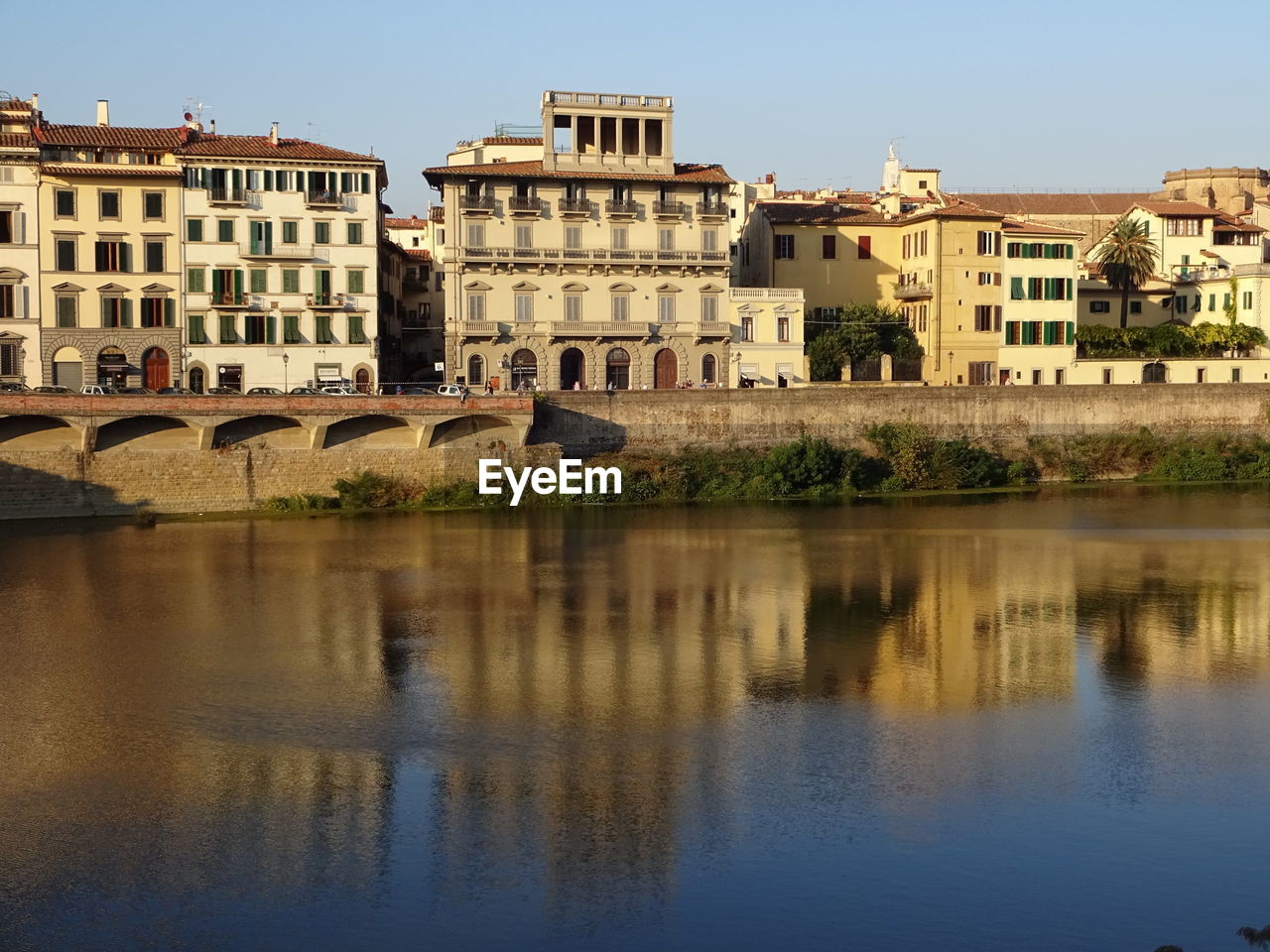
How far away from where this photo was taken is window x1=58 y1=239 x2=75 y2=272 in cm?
6184

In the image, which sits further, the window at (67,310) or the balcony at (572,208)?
the balcony at (572,208)

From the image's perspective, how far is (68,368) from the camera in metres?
62.8

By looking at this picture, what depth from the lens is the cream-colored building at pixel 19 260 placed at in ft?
202

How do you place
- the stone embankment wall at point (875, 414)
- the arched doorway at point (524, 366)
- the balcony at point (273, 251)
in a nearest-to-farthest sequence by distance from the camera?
the stone embankment wall at point (875, 414), the balcony at point (273, 251), the arched doorway at point (524, 366)

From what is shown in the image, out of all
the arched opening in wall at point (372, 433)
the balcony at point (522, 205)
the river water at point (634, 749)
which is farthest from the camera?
the balcony at point (522, 205)

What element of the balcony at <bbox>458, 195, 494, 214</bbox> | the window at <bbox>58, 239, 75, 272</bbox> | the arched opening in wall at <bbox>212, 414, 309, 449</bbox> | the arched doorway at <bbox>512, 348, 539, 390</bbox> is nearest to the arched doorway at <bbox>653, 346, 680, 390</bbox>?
the arched doorway at <bbox>512, 348, 539, 390</bbox>

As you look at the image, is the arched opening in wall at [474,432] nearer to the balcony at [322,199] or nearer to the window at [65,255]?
the balcony at [322,199]

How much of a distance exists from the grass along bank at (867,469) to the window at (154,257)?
13.5 meters

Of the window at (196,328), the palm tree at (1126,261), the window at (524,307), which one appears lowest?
the window at (196,328)

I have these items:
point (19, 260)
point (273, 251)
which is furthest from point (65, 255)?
point (273, 251)

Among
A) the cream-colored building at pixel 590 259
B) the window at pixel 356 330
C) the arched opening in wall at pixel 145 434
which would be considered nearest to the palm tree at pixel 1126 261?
the cream-colored building at pixel 590 259

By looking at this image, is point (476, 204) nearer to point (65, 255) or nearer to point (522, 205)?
point (522, 205)

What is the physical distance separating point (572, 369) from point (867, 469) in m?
14.1

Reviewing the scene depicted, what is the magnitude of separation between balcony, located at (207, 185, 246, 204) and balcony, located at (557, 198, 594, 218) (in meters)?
13.1
